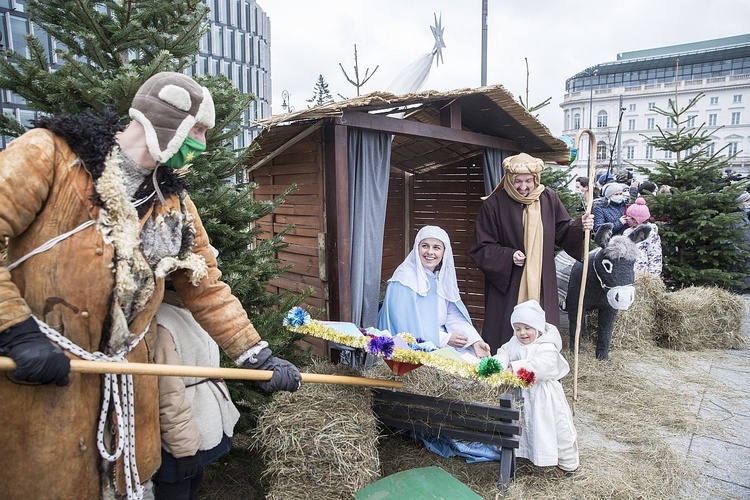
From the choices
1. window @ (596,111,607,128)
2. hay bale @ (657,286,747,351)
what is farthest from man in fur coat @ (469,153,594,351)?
window @ (596,111,607,128)

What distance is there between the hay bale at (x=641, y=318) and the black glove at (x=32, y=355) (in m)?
5.87

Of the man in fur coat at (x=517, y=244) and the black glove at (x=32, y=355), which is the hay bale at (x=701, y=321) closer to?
the man in fur coat at (x=517, y=244)

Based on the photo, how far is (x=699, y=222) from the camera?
23.4ft

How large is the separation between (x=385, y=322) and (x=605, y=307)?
2.73 metres

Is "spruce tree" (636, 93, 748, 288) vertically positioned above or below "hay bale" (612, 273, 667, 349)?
above

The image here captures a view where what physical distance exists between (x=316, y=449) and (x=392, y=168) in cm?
470

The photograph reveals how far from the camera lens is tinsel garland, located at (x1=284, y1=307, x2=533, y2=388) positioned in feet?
8.04

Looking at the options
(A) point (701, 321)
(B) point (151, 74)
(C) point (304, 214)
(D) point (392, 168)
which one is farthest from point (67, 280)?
(A) point (701, 321)

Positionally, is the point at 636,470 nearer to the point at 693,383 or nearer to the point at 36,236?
the point at 693,383

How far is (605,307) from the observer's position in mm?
5160

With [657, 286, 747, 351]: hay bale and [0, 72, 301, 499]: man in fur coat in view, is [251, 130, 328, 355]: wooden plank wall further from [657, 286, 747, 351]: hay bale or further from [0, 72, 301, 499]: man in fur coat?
[657, 286, 747, 351]: hay bale

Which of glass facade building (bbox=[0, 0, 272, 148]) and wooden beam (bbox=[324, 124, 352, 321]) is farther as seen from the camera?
glass facade building (bbox=[0, 0, 272, 148])

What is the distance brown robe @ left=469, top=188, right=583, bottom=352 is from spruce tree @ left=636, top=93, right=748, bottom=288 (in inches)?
162

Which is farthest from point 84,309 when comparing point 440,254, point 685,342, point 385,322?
point 685,342
